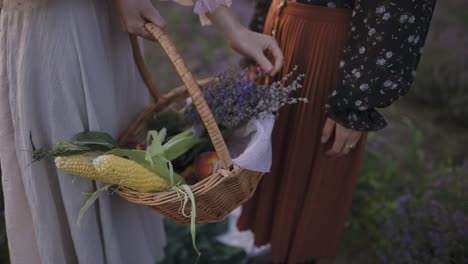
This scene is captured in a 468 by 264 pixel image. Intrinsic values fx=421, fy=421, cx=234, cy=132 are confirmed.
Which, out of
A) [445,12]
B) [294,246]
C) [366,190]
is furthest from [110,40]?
[445,12]

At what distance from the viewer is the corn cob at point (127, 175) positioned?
1043 millimetres

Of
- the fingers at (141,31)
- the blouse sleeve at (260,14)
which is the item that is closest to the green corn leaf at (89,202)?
the fingers at (141,31)

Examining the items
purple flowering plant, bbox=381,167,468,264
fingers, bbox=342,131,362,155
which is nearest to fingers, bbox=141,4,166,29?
fingers, bbox=342,131,362,155

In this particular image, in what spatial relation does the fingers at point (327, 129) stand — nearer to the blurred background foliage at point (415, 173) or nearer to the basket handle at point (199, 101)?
the basket handle at point (199, 101)

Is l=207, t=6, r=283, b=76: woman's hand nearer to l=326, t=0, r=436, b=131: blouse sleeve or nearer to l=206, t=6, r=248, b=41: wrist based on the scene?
l=206, t=6, r=248, b=41: wrist

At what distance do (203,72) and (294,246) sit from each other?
1966 millimetres

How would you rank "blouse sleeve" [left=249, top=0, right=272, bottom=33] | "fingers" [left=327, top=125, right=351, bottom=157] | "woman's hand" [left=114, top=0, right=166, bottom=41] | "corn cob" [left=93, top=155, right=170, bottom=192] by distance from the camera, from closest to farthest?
"corn cob" [left=93, top=155, right=170, bottom=192]
"woman's hand" [left=114, top=0, right=166, bottom=41]
"fingers" [left=327, top=125, right=351, bottom=157]
"blouse sleeve" [left=249, top=0, right=272, bottom=33]

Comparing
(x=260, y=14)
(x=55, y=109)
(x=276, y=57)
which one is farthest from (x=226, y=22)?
(x=55, y=109)

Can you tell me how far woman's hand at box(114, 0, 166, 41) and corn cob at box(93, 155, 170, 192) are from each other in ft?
1.24

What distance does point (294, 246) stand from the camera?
61.4 inches

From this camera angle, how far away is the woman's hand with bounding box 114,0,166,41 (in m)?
1.15

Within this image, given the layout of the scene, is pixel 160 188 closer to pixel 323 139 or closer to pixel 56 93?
pixel 56 93

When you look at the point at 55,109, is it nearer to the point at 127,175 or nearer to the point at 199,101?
the point at 127,175

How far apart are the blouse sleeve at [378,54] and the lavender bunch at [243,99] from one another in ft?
0.45
